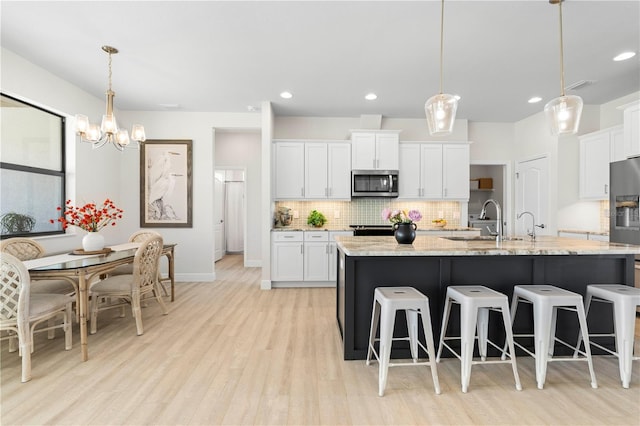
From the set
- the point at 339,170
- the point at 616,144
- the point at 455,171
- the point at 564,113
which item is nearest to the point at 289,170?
the point at 339,170

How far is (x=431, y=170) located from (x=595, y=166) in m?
2.23

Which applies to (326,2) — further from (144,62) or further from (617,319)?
(617,319)

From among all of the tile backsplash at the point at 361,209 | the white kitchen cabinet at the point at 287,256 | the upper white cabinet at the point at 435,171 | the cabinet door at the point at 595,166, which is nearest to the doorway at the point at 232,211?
the tile backsplash at the point at 361,209

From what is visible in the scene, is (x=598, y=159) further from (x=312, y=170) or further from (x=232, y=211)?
(x=232, y=211)

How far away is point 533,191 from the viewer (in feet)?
18.0

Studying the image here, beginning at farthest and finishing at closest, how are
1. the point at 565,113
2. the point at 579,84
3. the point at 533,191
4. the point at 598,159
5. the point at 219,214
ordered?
1. the point at 219,214
2. the point at 533,191
3. the point at 598,159
4. the point at 579,84
5. the point at 565,113

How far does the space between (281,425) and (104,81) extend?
4.45 meters

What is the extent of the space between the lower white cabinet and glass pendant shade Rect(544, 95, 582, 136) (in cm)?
321

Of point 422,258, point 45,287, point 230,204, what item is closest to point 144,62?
point 45,287

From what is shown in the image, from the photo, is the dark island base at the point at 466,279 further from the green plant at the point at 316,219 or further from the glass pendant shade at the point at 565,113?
the green plant at the point at 316,219

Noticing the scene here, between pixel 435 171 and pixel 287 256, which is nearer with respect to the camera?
pixel 287 256

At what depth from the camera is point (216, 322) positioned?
348 cm

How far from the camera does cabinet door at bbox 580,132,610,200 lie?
447 cm

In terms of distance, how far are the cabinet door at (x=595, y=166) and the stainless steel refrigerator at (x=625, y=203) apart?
0.44 metres
